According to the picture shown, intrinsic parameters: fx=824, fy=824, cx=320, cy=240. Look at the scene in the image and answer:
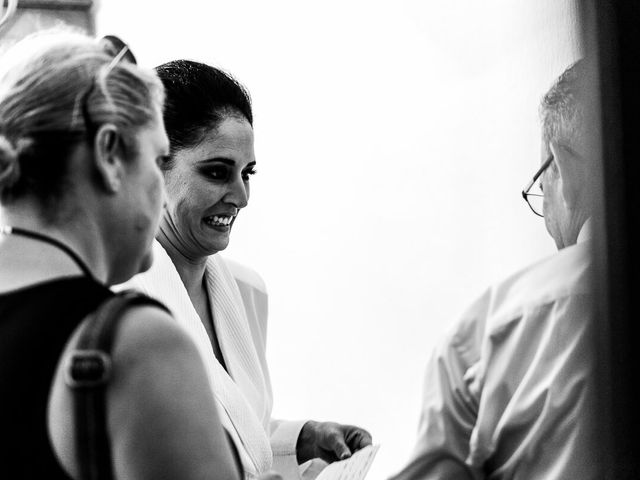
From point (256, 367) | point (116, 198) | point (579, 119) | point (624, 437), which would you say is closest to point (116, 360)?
point (116, 198)

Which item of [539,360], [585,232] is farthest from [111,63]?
[539,360]

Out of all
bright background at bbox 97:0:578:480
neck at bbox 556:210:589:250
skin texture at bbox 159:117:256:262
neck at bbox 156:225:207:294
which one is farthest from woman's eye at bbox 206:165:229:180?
neck at bbox 556:210:589:250

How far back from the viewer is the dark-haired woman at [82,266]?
1.82 ft

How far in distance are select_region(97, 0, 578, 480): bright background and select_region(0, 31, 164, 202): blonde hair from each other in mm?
890

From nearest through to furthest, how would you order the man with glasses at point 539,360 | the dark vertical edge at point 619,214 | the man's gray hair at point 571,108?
the dark vertical edge at point 619,214, the man's gray hair at point 571,108, the man with glasses at point 539,360

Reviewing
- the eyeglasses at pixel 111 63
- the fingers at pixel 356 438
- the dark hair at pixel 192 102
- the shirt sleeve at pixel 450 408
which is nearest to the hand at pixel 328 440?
the fingers at pixel 356 438

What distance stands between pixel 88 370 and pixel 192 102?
3.56ft

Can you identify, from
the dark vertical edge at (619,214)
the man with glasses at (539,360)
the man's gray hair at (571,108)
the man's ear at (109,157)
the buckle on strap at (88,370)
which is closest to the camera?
the buckle on strap at (88,370)

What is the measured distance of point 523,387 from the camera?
1329 mm

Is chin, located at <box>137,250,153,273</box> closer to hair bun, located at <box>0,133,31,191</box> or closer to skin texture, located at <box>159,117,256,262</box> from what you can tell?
hair bun, located at <box>0,133,31,191</box>

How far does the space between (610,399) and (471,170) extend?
600mm

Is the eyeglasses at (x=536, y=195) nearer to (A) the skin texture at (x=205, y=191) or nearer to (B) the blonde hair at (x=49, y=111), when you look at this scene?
(A) the skin texture at (x=205, y=191)

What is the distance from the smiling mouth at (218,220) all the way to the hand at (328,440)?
0.46 metres

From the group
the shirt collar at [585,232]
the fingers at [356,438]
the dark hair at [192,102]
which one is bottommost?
the fingers at [356,438]
